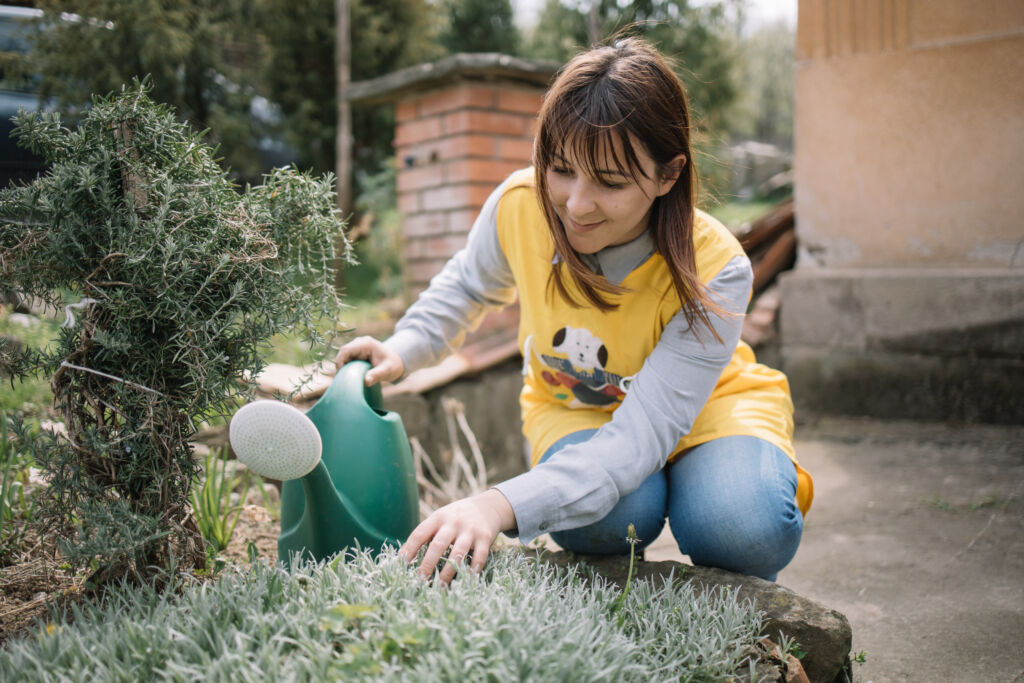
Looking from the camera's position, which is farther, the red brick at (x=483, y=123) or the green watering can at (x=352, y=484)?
the red brick at (x=483, y=123)

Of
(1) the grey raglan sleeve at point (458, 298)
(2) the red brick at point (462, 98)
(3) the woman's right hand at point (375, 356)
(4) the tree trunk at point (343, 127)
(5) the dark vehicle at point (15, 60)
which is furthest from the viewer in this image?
(4) the tree trunk at point (343, 127)

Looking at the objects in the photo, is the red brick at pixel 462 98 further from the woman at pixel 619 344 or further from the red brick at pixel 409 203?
the woman at pixel 619 344

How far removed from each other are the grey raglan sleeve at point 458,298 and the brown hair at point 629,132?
292 mm

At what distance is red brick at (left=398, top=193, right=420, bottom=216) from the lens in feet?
12.3

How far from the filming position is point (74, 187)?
3.98ft

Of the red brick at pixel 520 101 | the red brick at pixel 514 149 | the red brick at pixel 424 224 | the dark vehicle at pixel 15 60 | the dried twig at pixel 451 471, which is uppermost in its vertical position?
the dark vehicle at pixel 15 60

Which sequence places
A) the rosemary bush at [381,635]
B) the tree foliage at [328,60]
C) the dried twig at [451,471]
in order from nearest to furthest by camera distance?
1. the rosemary bush at [381,635]
2. the dried twig at [451,471]
3. the tree foliage at [328,60]

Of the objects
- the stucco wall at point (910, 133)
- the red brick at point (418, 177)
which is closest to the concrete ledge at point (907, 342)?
the stucco wall at point (910, 133)

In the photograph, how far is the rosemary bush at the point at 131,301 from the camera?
1199 millimetres

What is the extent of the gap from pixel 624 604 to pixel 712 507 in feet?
1.43

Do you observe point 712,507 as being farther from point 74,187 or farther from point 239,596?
point 74,187

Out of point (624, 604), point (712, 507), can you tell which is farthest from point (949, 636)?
point (624, 604)

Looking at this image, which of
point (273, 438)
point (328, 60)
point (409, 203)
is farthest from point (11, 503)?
point (328, 60)

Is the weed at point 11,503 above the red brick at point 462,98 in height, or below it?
below
